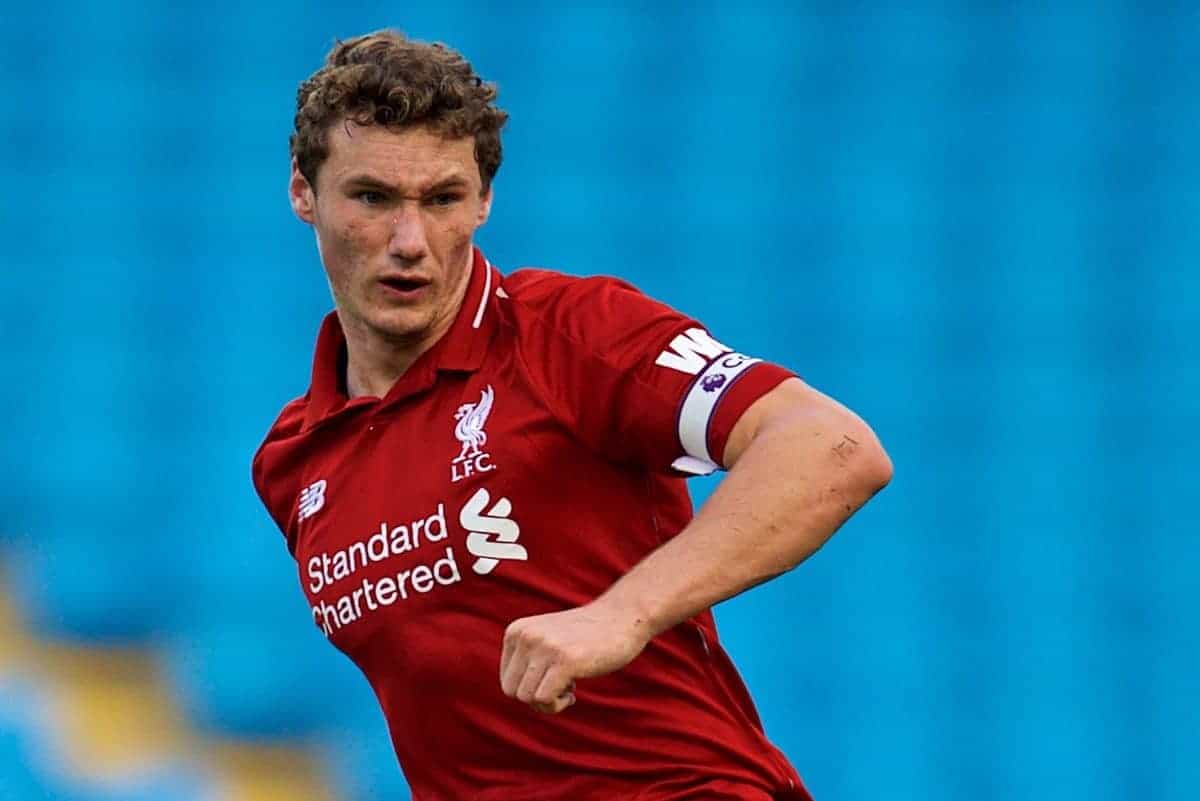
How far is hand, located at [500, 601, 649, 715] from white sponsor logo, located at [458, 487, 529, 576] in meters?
0.42

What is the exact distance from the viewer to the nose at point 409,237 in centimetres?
240

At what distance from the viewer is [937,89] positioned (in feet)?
14.6

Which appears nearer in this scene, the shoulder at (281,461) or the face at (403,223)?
the face at (403,223)

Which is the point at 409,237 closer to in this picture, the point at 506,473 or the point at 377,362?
the point at 377,362

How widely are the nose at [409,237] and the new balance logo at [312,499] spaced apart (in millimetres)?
330

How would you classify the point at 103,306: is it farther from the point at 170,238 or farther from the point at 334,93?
the point at 334,93

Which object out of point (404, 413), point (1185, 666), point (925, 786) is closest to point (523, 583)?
point (404, 413)

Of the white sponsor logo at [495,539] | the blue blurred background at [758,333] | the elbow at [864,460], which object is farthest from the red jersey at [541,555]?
the blue blurred background at [758,333]

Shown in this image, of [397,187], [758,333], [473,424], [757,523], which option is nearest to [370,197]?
[397,187]

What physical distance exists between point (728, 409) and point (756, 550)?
0.63ft

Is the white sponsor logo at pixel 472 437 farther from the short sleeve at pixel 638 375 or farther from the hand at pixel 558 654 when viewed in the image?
the hand at pixel 558 654

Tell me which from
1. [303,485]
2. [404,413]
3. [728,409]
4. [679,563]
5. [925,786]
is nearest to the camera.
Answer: [679,563]

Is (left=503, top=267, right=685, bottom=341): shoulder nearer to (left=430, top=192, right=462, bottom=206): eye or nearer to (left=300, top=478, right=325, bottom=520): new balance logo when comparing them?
(left=430, top=192, right=462, bottom=206): eye

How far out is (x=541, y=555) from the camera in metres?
2.28
